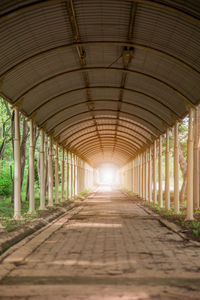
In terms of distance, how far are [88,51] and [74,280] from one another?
9344 mm

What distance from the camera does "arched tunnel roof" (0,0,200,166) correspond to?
964cm

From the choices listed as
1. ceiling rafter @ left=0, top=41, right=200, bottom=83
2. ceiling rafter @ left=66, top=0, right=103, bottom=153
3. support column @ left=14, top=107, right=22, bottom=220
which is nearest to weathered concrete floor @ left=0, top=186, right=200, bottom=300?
support column @ left=14, top=107, right=22, bottom=220

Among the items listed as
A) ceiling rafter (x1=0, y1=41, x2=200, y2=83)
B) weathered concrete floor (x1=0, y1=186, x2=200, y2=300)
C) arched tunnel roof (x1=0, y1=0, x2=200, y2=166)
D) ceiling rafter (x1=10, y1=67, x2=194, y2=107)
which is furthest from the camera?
ceiling rafter (x1=10, y1=67, x2=194, y2=107)

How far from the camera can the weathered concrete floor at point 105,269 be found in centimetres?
478

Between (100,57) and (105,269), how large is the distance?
919 cm

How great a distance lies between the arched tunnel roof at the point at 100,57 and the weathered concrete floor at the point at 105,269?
518cm

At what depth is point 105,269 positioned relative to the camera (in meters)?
6.09

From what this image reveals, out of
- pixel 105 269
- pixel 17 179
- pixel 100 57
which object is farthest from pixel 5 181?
Answer: pixel 105 269

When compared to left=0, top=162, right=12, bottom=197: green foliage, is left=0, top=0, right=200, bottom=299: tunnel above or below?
above

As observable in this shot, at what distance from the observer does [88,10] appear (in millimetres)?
9969

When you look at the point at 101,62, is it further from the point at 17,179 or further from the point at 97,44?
the point at 17,179

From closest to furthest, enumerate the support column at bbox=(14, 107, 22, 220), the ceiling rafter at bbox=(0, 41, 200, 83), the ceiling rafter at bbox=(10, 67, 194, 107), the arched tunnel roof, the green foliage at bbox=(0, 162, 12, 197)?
the arched tunnel roof
the ceiling rafter at bbox=(0, 41, 200, 83)
the support column at bbox=(14, 107, 22, 220)
the ceiling rafter at bbox=(10, 67, 194, 107)
the green foliage at bbox=(0, 162, 12, 197)

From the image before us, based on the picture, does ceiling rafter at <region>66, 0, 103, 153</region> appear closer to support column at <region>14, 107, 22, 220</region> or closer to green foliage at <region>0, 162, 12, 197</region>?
support column at <region>14, 107, 22, 220</region>

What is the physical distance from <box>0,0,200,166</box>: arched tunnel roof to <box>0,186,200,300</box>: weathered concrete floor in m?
5.18
